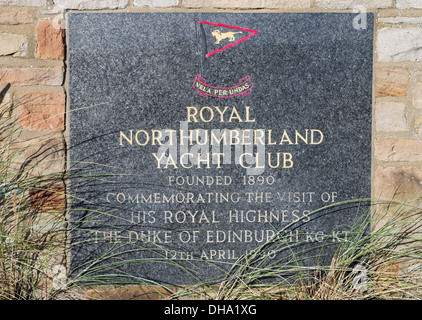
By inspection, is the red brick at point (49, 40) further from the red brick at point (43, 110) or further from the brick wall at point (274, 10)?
the red brick at point (43, 110)

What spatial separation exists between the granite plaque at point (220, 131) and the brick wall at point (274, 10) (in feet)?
0.24

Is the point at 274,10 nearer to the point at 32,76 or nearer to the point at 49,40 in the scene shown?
the point at 49,40

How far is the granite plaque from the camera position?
234 cm

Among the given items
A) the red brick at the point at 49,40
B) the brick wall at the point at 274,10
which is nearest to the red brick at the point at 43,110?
the brick wall at the point at 274,10

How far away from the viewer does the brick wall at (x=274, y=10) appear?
2.35 metres

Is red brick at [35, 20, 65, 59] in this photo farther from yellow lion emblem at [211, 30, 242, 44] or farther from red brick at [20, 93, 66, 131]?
yellow lion emblem at [211, 30, 242, 44]

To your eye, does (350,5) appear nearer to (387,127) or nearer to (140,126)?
(387,127)

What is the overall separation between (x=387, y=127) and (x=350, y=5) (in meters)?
0.78

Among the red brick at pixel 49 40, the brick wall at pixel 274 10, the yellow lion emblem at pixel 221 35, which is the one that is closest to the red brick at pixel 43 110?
the brick wall at pixel 274 10

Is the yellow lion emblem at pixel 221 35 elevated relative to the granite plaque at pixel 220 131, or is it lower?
elevated

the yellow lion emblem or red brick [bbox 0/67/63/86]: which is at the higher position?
the yellow lion emblem

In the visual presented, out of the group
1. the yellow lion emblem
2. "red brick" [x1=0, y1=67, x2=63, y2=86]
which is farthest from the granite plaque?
"red brick" [x1=0, y1=67, x2=63, y2=86]

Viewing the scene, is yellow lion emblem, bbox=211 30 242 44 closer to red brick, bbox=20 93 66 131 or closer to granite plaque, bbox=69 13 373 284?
granite plaque, bbox=69 13 373 284

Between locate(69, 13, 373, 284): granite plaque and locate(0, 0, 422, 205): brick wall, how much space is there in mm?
73
